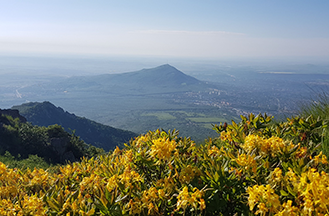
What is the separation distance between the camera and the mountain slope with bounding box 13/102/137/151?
112 feet

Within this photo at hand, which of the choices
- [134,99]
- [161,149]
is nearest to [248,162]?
[161,149]

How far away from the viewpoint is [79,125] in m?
38.8

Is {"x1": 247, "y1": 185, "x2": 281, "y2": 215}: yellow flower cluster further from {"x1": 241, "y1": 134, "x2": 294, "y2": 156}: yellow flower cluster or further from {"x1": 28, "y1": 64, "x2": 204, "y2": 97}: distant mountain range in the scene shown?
{"x1": 28, "y1": 64, "x2": 204, "y2": 97}: distant mountain range

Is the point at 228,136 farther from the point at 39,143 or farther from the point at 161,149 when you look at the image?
the point at 39,143

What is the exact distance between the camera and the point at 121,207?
1.37 meters

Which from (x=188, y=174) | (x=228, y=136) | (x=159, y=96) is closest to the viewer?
(x=188, y=174)

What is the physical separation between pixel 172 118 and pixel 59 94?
88138 millimetres

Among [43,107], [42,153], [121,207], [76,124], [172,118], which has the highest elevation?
[121,207]

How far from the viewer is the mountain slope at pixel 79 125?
112 ft

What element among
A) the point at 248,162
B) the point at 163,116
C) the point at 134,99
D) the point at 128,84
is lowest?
the point at 163,116

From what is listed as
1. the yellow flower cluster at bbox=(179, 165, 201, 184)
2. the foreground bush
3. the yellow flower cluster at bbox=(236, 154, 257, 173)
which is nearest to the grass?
the foreground bush

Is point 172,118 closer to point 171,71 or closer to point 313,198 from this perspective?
point 313,198

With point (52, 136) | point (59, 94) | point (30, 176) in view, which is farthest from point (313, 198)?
point (59, 94)

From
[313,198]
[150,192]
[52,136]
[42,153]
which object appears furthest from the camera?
[52,136]
